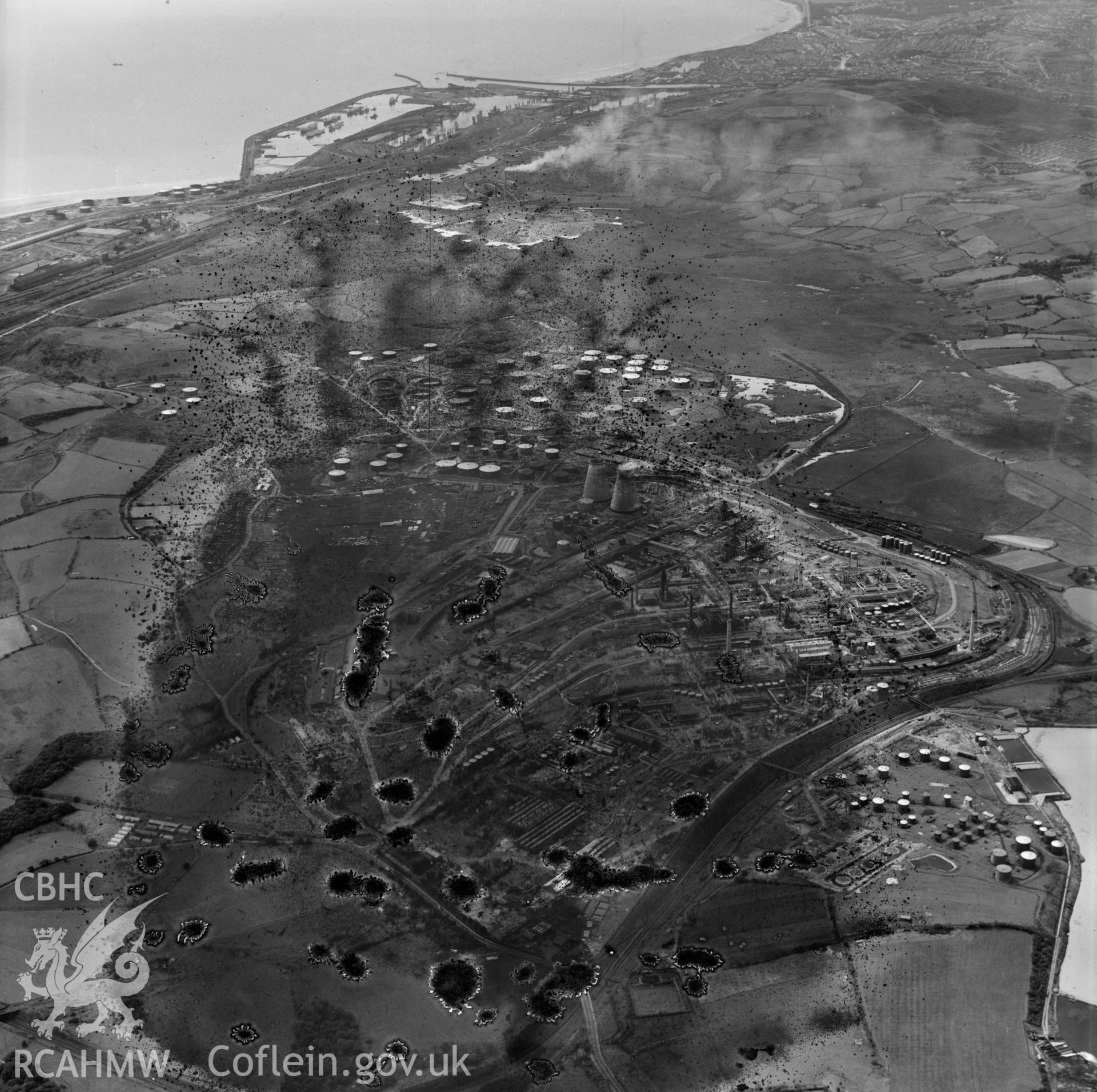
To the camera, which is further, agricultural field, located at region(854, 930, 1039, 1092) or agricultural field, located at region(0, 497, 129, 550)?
agricultural field, located at region(0, 497, 129, 550)

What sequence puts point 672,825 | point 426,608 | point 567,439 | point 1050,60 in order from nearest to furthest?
point 672,825 → point 426,608 → point 567,439 → point 1050,60

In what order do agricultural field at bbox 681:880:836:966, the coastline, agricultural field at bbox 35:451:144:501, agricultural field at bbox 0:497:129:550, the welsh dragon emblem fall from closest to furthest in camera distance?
the welsh dragon emblem
the coastline
agricultural field at bbox 681:880:836:966
agricultural field at bbox 0:497:129:550
agricultural field at bbox 35:451:144:501

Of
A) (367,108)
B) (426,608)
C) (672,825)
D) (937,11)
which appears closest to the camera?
(672,825)

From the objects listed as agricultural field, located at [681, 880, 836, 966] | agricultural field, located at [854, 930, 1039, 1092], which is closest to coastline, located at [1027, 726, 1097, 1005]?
agricultural field, located at [854, 930, 1039, 1092]

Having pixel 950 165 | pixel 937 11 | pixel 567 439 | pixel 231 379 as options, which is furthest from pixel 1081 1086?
pixel 937 11

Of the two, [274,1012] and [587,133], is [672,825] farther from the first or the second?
[587,133]

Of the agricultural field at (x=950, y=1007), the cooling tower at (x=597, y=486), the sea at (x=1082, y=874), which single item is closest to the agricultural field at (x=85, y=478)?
the cooling tower at (x=597, y=486)

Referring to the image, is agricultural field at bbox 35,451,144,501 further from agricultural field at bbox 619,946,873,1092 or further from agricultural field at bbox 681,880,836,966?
agricultural field at bbox 619,946,873,1092

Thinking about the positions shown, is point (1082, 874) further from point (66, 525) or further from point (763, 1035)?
point (66, 525)
